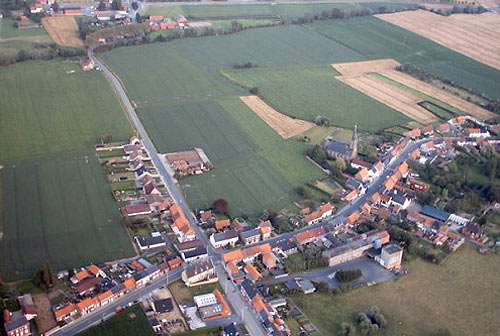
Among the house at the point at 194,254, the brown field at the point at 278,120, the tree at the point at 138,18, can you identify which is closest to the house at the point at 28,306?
the house at the point at 194,254

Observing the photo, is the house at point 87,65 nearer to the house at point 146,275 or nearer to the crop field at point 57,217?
the crop field at point 57,217

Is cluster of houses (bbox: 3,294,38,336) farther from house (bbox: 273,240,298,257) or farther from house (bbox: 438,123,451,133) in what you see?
house (bbox: 438,123,451,133)

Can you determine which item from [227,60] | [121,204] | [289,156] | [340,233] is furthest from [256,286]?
[227,60]

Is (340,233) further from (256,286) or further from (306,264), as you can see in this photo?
(256,286)

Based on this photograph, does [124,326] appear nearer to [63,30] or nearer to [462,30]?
[63,30]

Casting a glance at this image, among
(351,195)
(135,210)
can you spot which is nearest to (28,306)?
(135,210)
